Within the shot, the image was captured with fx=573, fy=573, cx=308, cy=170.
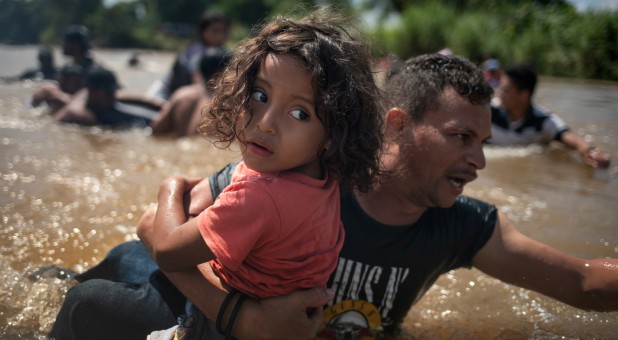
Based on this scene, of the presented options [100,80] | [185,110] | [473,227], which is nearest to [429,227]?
[473,227]

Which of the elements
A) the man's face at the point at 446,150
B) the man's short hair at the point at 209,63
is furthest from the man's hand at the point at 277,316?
the man's short hair at the point at 209,63

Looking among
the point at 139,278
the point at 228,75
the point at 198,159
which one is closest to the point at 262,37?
the point at 228,75

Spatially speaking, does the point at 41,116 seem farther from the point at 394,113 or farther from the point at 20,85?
the point at 394,113

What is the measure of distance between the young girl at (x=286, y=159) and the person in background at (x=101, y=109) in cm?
530

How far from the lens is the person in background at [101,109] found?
6461mm

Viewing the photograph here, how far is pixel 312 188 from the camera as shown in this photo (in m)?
1.47

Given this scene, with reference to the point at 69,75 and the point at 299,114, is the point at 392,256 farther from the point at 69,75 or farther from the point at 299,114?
the point at 69,75

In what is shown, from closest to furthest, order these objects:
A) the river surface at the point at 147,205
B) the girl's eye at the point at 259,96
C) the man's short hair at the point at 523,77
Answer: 1. the girl's eye at the point at 259,96
2. the river surface at the point at 147,205
3. the man's short hair at the point at 523,77

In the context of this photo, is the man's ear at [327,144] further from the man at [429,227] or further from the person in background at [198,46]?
the person in background at [198,46]

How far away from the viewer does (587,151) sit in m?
5.58

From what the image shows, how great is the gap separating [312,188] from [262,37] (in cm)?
43

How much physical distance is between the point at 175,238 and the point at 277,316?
0.34m

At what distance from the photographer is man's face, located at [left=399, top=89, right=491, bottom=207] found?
74.7 inches

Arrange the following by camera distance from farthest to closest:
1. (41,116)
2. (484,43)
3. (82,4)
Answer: (82,4) → (484,43) → (41,116)
